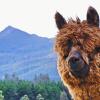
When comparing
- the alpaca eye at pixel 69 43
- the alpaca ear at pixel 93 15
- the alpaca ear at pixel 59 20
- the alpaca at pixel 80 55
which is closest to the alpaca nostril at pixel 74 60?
the alpaca at pixel 80 55

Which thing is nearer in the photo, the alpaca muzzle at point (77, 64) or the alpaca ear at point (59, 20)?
the alpaca muzzle at point (77, 64)

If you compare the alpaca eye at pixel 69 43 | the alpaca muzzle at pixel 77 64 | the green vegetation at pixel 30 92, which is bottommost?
the green vegetation at pixel 30 92

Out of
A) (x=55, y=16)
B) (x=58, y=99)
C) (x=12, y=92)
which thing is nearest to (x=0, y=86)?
(x=12, y=92)

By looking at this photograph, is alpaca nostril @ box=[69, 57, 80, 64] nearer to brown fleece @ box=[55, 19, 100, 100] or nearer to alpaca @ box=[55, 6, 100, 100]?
alpaca @ box=[55, 6, 100, 100]

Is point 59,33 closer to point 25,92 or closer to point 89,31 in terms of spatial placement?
point 89,31

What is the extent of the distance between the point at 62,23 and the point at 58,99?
96.5 meters

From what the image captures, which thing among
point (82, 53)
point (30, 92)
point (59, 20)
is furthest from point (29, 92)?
point (82, 53)

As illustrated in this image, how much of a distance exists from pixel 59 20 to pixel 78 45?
0.64 meters

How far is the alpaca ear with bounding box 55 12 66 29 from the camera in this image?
8.44m

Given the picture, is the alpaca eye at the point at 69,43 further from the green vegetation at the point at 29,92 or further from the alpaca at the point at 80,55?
the green vegetation at the point at 29,92

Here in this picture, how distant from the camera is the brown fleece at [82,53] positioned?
25.6 feet

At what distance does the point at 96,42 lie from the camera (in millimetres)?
8008

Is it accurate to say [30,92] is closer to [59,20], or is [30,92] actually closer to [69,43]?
[59,20]

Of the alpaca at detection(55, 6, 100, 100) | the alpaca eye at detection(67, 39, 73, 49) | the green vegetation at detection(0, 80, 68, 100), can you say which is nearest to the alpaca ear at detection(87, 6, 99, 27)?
the alpaca at detection(55, 6, 100, 100)
